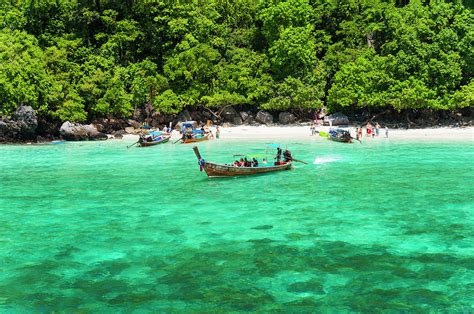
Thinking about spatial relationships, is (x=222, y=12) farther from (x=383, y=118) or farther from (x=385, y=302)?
(x=385, y=302)

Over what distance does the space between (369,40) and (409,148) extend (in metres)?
34.8

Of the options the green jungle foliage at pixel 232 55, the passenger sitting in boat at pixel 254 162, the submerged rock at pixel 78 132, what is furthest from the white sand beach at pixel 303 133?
the passenger sitting in boat at pixel 254 162

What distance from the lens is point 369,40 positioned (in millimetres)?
78688

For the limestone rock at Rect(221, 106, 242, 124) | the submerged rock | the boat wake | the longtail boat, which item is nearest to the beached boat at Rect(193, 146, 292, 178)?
the boat wake

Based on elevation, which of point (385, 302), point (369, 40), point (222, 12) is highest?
point (222, 12)

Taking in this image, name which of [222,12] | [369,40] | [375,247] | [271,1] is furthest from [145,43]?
[375,247]

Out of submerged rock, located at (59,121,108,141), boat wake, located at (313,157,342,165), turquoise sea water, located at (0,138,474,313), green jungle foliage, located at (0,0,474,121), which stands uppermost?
green jungle foliage, located at (0,0,474,121)

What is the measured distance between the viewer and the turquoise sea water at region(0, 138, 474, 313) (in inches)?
499

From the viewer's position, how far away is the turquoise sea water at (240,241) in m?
12.7

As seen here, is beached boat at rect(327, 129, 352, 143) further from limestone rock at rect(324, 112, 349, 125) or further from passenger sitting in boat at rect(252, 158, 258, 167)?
passenger sitting in boat at rect(252, 158, 258, 167)

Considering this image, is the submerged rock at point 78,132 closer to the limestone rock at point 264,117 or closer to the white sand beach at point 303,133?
the white sand beach at point 303,133

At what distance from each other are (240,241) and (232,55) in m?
62.5

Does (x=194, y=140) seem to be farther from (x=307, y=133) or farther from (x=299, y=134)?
(x=307, y=133)

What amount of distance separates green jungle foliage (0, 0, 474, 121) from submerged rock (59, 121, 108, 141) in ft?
5.00
